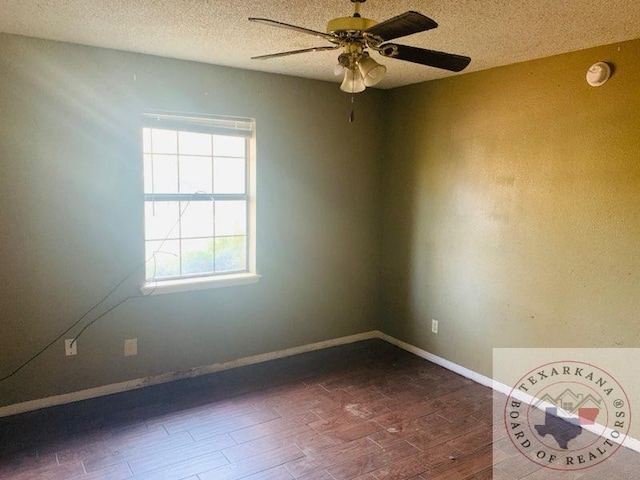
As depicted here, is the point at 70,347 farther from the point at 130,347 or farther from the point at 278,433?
the point at 278,433

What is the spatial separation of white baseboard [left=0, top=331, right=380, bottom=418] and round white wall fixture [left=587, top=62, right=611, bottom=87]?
109 inches

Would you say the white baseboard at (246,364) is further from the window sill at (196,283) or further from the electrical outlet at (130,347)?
the window sill at (196,283)

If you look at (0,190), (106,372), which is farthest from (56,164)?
(106,372)

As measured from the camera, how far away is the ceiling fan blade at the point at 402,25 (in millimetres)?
1582

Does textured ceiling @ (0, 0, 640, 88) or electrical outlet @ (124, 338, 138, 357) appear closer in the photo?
textured ceiling @ (0, 0, 640, 88)

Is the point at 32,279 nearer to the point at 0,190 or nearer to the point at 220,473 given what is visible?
the point at 0,190

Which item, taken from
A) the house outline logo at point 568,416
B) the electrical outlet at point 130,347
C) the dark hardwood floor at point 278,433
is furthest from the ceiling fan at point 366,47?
the electrical outlet at point 130,347

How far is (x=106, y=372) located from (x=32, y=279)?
0.79 meters

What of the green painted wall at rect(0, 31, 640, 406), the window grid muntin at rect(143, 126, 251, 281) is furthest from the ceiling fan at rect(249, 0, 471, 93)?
the window grid muntin at rect(143, 126, 251, 281)

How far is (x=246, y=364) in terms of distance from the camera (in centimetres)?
388

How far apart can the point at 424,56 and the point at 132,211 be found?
7.30ft

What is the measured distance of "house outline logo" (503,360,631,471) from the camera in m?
2.72

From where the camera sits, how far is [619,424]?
9.29 feet

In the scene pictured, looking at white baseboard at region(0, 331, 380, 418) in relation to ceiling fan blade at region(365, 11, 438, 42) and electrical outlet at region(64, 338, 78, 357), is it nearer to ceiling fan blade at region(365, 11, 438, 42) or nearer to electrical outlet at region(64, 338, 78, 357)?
electrical outlet at region(64, 338, 78, 357)
